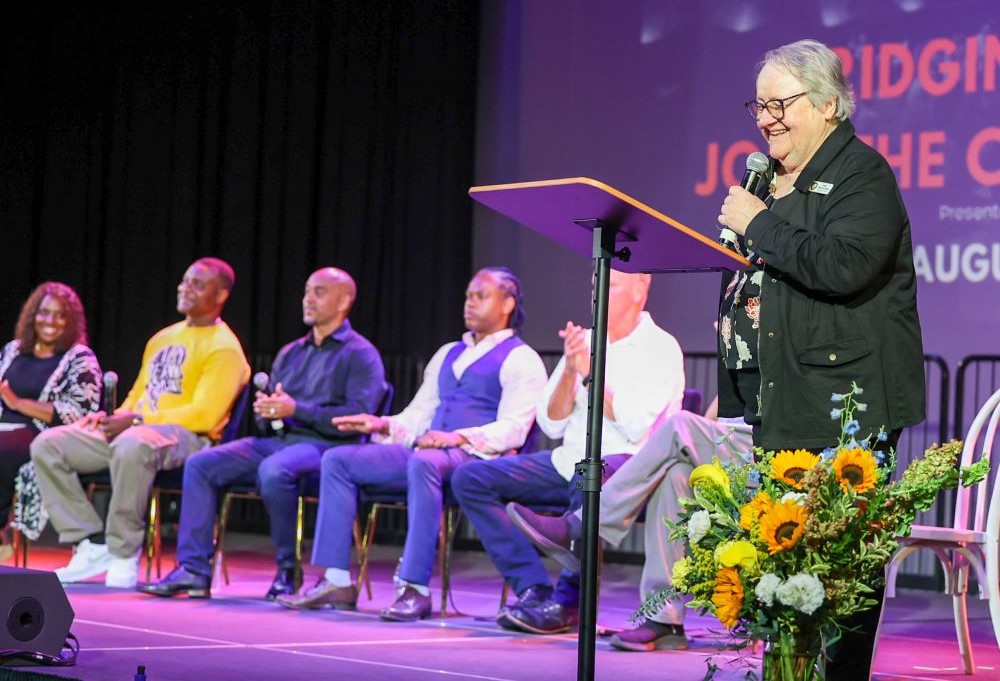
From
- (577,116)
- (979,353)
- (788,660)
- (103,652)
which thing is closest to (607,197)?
(788,660)

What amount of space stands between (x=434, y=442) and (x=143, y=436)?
4.11 feet

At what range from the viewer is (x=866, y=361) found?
246cm

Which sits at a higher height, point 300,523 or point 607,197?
point 607,197

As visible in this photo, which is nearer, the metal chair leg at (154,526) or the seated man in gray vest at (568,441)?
the seated man in gray vest at (568,441)

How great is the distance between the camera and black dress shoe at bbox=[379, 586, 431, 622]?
472 cm

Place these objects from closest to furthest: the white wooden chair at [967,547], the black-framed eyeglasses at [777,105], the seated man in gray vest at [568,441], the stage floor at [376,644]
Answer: the black-framed eyeglasses at [777,105]
the stage floor at [376,644]
the white wooden chair at [967,547]
the seated man in gray vest at [568,441]

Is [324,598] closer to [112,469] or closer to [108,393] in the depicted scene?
[112,469]

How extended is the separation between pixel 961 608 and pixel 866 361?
1.84 m

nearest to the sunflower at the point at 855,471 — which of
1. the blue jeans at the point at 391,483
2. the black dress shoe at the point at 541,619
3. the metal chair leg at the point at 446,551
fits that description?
the black dress shoe at the point at 541,619

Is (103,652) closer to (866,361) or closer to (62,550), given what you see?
(866,361)

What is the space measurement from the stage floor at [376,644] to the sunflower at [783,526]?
27.1 inches

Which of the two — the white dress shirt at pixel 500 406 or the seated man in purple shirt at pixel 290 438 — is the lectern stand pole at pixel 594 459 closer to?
Answer: the white dress shirt at pixel 500 406

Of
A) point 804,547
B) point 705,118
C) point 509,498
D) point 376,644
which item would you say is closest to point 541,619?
point 509,498

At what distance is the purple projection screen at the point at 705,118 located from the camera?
6.24 m
